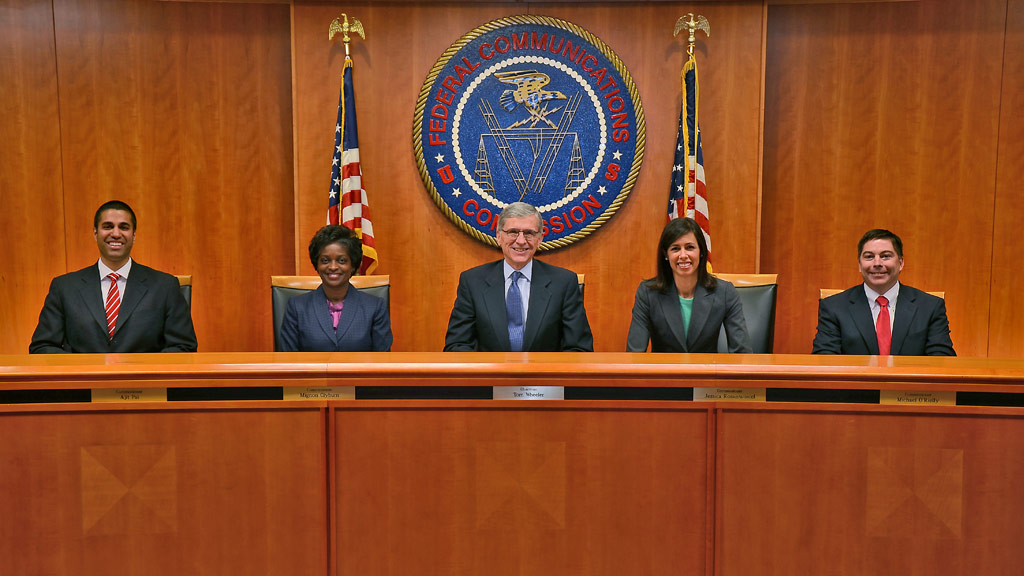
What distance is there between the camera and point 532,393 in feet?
4.83

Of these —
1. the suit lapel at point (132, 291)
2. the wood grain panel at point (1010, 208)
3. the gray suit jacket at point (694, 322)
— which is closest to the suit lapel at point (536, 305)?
the gray suit jacket at point (694, 322)

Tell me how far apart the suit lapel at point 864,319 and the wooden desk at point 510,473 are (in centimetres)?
91

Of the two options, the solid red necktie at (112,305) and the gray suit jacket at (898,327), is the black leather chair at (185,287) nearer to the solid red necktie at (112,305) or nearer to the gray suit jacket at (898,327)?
the solid red necktie at (112,305)

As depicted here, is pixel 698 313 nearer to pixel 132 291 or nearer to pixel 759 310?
pixel 759 310

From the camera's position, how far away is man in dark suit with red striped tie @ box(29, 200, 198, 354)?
2.46m

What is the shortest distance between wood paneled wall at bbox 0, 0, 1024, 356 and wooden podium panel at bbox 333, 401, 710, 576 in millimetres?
2236

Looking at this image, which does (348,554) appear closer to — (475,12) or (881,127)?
(475,12)

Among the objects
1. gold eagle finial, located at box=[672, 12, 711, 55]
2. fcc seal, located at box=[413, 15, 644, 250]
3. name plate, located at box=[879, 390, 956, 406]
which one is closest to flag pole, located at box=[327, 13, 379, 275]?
fcc seal, located at box=[413, 15, 644, 250]

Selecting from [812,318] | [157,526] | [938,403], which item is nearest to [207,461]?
[157,526]

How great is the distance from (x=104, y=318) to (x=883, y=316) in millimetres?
3050

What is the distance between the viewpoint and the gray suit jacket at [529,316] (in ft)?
7.87

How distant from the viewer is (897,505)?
1416 millimetres

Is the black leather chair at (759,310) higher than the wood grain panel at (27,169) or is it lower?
lower

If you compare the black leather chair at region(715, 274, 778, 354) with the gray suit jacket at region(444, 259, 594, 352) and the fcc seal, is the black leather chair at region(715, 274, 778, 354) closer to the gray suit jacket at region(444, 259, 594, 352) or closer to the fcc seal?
the gray suit jacket at region(444, 259, 594, 352)
